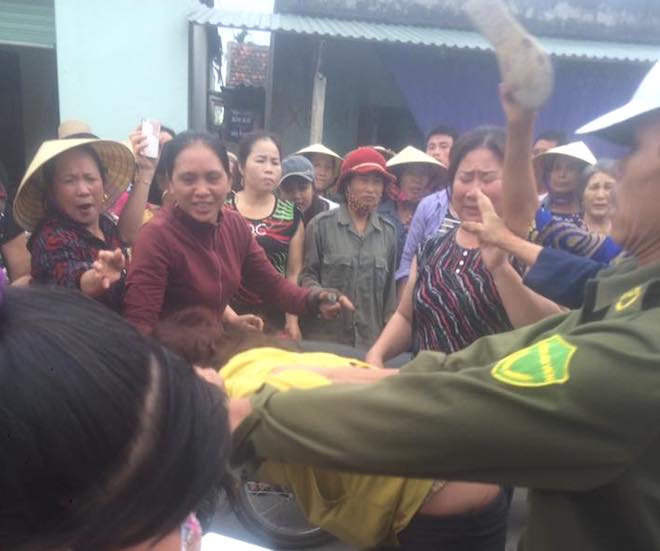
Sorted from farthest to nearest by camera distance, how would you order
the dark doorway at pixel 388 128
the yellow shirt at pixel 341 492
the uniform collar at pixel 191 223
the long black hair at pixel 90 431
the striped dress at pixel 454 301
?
the dark doorway at pixel 388 128
the uniform collar at pixel 191 223
the striped dress at pixel 454 301
the yellow shirt at pixel 341 492
the long black hair at pixel 90 431

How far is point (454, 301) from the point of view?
6.82 feet

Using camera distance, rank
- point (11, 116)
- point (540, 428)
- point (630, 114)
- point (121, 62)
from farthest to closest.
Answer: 1. point (11, 116)
2. point (121, 62)
3. point (630, 114)
4. point (540, 428)

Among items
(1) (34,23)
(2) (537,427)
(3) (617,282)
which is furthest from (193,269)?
(1) (34,23)

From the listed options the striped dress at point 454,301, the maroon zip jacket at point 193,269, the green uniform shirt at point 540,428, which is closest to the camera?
the green uniform shirt at point 540,428

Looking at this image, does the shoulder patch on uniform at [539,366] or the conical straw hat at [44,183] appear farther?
the conical straw hat at [44,183]

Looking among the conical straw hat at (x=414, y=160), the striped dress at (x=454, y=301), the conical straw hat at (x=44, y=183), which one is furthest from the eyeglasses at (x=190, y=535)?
the conical straw hat at (x=414, y=160)

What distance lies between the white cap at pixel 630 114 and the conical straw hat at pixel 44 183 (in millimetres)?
2024

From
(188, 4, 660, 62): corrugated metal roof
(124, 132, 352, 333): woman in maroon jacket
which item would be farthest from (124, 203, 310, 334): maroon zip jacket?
(188, 4, 660, 62): corrugated metal roof

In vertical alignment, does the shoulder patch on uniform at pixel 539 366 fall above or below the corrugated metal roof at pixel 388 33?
below

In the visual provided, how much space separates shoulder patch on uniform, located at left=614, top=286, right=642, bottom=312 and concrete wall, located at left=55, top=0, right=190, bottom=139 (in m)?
6.40

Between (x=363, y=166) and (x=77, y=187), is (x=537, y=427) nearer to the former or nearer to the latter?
(x=77, y=187)

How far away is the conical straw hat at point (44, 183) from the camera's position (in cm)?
245

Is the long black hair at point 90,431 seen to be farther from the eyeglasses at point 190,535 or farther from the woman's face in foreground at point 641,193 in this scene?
the woman's face in foreground at point 641,193

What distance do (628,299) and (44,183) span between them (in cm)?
224
